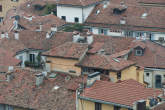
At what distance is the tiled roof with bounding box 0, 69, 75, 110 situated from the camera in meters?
49.5

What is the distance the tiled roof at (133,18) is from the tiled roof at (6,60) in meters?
21.2

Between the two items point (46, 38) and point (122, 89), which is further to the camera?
point (46, 38)

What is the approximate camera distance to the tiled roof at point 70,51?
57.8 metres

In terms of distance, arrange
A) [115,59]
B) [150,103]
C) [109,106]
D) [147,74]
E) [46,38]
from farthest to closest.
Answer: [46,38]
[147,74]
[115,59]
[109,106]
[150,103]

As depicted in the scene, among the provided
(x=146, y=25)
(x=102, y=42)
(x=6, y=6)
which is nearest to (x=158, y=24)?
(x=146, y=25)

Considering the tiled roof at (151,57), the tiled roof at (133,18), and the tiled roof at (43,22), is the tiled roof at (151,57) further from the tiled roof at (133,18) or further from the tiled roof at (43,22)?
the tiled roof at (43,22)

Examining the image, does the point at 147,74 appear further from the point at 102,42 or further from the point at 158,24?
the point at 158,24

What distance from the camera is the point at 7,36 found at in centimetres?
6900

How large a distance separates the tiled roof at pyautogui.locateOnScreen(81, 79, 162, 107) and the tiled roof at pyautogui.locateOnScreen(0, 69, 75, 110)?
278 centimetres

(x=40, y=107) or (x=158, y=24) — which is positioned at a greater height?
(x=158, y=24)

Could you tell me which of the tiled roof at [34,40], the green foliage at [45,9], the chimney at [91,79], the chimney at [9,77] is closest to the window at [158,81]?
the tiled roof at [34,40]

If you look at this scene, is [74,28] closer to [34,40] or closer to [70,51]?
[34,40]

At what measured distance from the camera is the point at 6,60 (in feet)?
205

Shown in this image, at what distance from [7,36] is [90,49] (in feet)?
43.0
